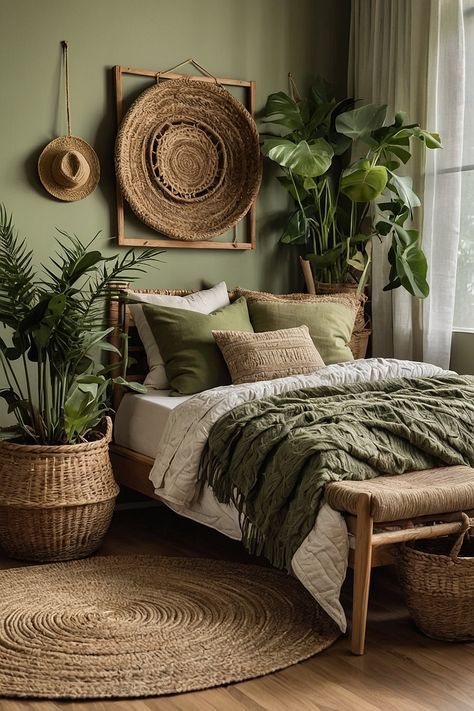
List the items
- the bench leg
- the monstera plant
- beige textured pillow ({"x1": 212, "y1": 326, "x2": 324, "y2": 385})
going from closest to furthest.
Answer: the bench leg < beige textured pillow ({"x1": 212, "y1": 326, "x2": 324, "y2": 385}) < the monstera plant

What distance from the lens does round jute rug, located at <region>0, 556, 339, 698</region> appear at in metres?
2.60

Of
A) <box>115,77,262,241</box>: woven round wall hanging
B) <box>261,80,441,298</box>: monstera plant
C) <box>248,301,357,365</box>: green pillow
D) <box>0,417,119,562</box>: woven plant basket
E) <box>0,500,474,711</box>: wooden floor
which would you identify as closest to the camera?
<box>0,500,474,711</box>: wooden floor

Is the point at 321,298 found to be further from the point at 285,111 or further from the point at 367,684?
the point at 367,684

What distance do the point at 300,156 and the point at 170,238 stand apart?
764 mm

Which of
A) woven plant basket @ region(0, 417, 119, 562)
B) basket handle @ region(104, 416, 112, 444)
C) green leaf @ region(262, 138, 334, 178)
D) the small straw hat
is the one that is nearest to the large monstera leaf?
green leaf @ region(262, 138, 334, 178)

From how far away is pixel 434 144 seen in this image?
456 centimetres

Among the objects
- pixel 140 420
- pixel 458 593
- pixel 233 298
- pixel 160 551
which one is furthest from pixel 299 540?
pixel 233 298

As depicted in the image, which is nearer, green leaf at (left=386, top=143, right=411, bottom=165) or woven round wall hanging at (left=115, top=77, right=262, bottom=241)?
woven round wall hanging at (left=115, top=77, right=262, bottom=241)

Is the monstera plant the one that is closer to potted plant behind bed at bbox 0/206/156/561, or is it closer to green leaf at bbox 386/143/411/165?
green leaf at bbox 386/143/411/165

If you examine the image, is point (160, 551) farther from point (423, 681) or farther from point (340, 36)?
point (340, 36)

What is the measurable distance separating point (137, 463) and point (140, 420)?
196 millimetres

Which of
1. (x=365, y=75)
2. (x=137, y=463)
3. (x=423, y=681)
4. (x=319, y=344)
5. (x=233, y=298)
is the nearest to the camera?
(x=423, y=681)

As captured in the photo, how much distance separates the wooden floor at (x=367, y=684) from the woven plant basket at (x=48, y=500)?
121cm

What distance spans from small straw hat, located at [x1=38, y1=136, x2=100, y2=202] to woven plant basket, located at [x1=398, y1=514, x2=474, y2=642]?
236cm
